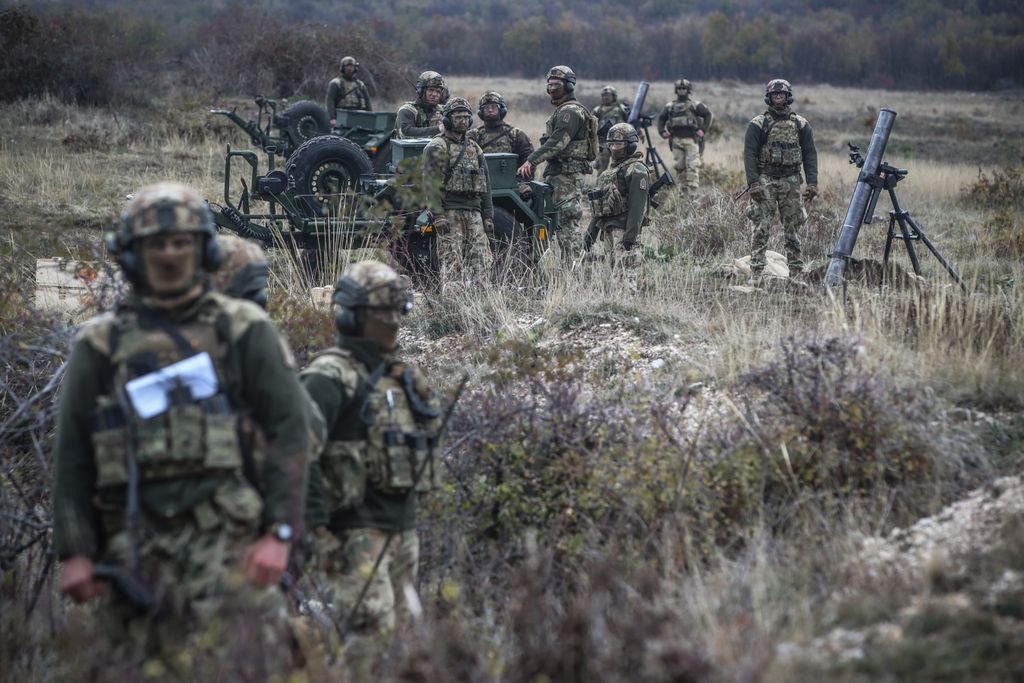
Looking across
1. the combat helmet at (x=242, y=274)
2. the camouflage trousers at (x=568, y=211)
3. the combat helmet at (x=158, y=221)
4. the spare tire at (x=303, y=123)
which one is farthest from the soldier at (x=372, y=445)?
the spare tire at (x=303, y=123)

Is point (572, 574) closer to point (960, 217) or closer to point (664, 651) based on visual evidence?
point (664, 651)

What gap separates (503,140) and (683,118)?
689cm

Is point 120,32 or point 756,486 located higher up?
point 120,32

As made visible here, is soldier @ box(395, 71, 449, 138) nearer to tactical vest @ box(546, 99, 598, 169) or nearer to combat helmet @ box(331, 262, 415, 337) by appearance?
tactical vest @ box(546, 99, 598, 169)

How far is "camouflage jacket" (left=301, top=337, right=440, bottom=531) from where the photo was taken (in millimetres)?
3615

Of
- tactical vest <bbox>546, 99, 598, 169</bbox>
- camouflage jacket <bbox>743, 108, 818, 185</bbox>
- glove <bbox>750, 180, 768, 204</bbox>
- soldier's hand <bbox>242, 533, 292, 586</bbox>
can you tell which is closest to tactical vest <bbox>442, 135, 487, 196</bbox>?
tactical vest <bbox>546, 99, 598, 169</bbox>

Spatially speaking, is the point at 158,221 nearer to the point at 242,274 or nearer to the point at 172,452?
the point at 172,452

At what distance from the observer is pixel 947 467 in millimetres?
5121

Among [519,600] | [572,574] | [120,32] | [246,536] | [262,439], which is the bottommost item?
[572,574]

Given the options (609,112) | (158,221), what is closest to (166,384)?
(158,221)

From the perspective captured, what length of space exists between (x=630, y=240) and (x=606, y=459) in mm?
4179

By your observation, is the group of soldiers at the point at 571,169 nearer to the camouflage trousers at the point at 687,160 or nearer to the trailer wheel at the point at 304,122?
the trailer wheel at the point at 304,122

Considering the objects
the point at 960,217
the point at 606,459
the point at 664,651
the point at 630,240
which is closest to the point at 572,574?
the point at 606,459

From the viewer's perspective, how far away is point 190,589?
298 centimetres
